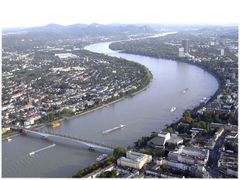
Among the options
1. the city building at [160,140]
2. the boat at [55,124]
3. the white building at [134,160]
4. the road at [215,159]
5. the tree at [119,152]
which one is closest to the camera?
the road at [215,159]

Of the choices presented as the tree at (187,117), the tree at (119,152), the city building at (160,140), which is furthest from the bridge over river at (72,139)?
the tree at (187,117)

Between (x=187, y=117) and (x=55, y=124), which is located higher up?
(x=187, y=117)

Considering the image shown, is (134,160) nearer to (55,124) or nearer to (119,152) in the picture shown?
(119,152)

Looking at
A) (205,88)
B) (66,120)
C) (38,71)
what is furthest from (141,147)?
(38,71)

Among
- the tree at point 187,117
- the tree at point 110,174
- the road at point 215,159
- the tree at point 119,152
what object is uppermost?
the tree at point 187,117

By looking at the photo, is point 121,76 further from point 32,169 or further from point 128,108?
point 32,169

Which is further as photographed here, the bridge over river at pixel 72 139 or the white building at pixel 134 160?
the bridge over river at pixel 72 139

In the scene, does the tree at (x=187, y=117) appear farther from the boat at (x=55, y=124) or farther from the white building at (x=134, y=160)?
the boat at (x=55, y=124)

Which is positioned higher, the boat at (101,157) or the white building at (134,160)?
the white building at (134,160)

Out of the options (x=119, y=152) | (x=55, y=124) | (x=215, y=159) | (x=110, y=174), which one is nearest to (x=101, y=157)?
(x=119, y=152)
